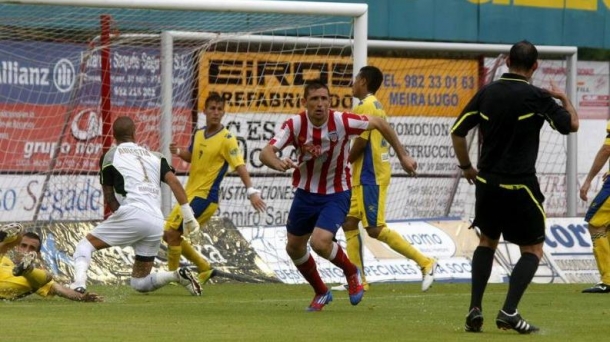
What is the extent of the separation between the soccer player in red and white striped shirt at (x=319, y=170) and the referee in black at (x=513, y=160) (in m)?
1.73

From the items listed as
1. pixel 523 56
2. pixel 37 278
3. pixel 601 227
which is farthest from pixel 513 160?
pixel 601 227

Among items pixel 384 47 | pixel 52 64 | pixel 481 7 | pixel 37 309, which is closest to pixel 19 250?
pixel 37 309

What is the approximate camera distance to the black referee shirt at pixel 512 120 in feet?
31.9

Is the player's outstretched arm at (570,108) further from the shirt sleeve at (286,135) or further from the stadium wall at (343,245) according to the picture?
the stadium wall at (343,245)

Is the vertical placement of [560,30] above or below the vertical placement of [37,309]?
above

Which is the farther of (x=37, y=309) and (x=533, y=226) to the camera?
(x=37, y=309)

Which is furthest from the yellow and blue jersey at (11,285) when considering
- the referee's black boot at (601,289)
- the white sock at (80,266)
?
the referee's black boot at (601,289)

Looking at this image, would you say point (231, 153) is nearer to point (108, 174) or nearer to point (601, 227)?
point (108, 174)

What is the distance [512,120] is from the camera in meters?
9.73

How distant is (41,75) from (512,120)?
9.82 m

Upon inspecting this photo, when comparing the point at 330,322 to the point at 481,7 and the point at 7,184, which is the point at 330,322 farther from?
the point at 481,7

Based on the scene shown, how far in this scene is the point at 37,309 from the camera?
38.7 ft

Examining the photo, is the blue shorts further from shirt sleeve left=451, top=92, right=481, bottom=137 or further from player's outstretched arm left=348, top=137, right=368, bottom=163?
player's outstretched arm left=348, top=137, right=368, bottom=163

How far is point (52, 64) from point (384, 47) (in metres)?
4.35
